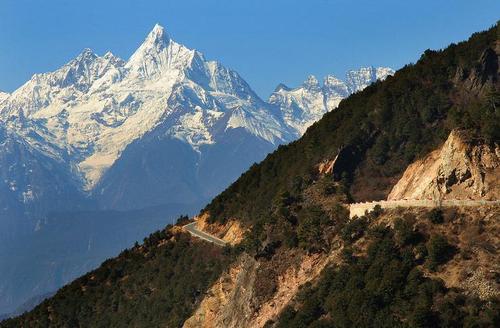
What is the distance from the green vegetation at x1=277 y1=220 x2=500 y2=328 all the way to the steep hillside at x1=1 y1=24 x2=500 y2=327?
5.4 inches

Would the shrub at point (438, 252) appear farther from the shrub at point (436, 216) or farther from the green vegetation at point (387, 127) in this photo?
the green vegetation at point (387, 127)

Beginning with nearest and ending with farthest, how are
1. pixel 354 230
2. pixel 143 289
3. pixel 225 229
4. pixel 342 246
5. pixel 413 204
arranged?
pixel 413 204
pixel 354 230
pixel 342 246
pixel 143 289
pixel 225 229

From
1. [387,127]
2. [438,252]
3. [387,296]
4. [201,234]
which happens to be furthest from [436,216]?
[201,234]

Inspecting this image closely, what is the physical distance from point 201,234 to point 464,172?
2715 inches

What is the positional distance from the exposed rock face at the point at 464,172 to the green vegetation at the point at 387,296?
6.75 meters

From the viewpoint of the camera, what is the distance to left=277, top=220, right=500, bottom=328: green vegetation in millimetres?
72125

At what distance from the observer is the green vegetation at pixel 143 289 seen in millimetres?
123875

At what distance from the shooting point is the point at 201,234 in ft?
480

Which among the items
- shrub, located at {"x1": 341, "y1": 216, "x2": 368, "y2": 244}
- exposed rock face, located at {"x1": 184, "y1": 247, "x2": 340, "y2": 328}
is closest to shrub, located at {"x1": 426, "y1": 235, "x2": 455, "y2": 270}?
shrub, located at {"x1": 341, "y1": 216, "x2": 368, "y2": 244}

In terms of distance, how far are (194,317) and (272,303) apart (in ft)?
67.1

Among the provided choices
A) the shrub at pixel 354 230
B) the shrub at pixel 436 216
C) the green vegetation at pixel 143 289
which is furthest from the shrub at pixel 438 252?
the green vegetation at pixel 143 289

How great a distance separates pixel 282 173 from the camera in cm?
14088

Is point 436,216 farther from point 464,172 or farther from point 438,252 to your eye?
point 464,172

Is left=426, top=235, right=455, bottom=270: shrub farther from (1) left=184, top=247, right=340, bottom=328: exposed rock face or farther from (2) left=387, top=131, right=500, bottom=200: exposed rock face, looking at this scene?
(1) left=184, top=247, right=340, bottom=328: exposed rock face
